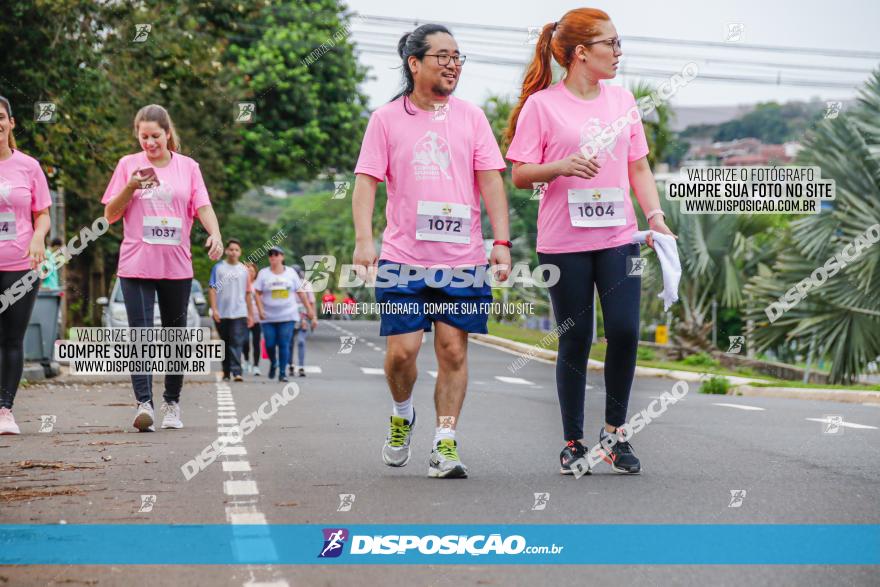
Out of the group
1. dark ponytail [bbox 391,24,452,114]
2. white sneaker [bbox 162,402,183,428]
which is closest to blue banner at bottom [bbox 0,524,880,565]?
dark ponytail [bbox 391,24,452,114]

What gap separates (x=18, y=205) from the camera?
9.10 metres

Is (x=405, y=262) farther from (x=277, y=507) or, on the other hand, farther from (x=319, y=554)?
(x=319, y=554)

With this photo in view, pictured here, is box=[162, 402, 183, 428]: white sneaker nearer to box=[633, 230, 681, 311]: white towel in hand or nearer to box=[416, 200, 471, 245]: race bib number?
box=[416, 200, 471, 245]: race bib number

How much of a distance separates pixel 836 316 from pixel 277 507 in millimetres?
15211

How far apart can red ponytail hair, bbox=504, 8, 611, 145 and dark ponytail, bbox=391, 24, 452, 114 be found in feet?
1.63

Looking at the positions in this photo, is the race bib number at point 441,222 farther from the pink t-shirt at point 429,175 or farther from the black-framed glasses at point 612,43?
the black-framed glasses at point 612,43

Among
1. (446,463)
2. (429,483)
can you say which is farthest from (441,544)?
(446,463)

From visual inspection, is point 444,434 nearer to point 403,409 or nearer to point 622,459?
point 403,409

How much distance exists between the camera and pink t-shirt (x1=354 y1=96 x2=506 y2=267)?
6641 millimetres

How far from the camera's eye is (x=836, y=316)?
19.6 meters

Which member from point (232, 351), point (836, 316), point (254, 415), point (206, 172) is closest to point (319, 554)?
point (254, 415)

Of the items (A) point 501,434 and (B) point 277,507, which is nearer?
(B) point 277,507

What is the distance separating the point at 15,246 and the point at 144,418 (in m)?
1.40

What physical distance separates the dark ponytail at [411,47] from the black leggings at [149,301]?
2.95 metres
